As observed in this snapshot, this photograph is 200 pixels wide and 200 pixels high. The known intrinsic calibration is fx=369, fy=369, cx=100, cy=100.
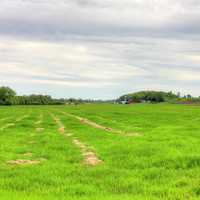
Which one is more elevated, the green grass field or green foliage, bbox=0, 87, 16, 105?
green foliage, bbox=0, 87, 16, 105

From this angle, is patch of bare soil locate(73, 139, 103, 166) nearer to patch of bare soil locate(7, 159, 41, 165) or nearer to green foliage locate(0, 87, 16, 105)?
patch of bare soil locate(7, 159, 41, 165)

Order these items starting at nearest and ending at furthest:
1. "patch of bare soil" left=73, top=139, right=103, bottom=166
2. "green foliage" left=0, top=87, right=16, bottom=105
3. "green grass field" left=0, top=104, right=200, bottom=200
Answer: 1. "green grass field" left=0, top=104, right=200, bottom=200
2. "patch of bare soil" left=73, top=139, right=103, bottom=166
3. "green foliage" left=0, top=87, right=16, bottom=105

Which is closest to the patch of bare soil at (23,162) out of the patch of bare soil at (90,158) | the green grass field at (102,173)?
the green grass field at (102,173)

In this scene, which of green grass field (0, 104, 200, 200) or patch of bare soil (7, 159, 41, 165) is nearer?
green grass field (0, 104, 200, 200)

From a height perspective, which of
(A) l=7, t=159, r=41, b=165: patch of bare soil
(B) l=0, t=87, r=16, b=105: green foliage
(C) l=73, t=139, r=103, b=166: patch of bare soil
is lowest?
(A) l=7, t=159, r=41, b=165: patch of bare soil

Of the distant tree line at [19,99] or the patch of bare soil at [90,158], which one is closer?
the patch of bare soil at [90,158]

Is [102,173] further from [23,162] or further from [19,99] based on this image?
[19,99]

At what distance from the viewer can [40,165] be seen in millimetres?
12305

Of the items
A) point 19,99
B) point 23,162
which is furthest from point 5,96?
point 23,162

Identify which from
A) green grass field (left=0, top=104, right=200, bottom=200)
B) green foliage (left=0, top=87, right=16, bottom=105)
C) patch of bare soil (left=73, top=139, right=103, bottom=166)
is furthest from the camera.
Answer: green foliage (left=0, top=87, right=16, bottom=105)

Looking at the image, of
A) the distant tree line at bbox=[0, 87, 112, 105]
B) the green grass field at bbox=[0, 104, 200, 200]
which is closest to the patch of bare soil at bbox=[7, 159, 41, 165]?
the green grass field at bbox=[0, 104, 200, 200]

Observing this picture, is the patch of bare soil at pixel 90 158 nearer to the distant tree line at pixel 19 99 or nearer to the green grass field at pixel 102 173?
the green grass field at pixel 102 173

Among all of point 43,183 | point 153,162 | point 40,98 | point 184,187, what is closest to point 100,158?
point 153,162

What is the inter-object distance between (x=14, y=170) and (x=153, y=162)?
178 inches
